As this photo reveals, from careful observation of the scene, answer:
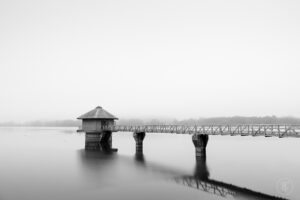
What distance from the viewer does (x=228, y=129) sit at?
91.4 feet

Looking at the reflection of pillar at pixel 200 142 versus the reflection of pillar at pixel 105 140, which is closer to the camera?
the reflection of pillar at pixel 200 142

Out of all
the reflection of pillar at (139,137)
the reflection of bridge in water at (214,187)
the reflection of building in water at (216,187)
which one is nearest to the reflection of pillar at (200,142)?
the reflection of bridge in water at (214,187)

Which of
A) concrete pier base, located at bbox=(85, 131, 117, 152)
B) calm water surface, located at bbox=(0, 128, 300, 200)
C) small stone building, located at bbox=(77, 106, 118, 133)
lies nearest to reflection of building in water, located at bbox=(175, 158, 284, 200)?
calm water surface, located at bbox=(0, 128, 300, 200)

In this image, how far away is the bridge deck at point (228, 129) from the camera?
74.8 ft

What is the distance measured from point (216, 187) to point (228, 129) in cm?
871

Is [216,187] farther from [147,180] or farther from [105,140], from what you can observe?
[105,140]

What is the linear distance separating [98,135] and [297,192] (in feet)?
109

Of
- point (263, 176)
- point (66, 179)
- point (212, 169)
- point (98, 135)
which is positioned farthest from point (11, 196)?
point (98, 135)

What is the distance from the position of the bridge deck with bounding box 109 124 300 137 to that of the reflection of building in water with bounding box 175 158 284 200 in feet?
17.0

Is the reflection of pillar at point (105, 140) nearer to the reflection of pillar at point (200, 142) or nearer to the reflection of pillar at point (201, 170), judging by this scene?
the reflection of pillar at point (200, 142)

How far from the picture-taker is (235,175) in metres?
25.0

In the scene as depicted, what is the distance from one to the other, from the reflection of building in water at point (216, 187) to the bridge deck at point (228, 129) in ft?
17.0

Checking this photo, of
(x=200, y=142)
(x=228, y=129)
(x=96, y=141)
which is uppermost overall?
(x=228, y=129)

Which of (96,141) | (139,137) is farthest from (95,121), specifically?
(139,137)
